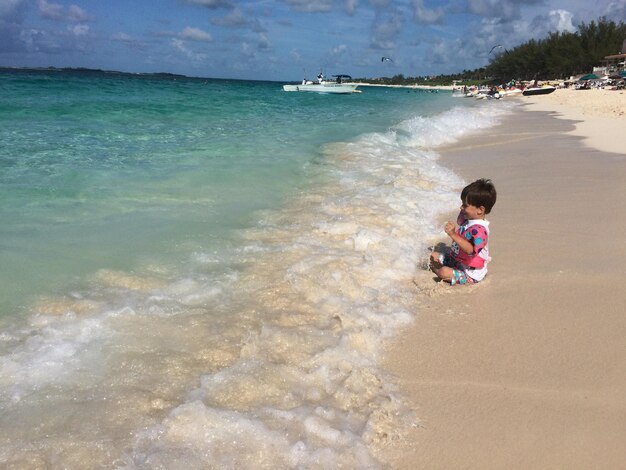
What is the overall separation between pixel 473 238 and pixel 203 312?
7.28ft

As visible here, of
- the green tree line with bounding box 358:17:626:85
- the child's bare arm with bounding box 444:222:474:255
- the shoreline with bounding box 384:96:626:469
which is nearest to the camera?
the shoreline with bounding box 384:96:626:469

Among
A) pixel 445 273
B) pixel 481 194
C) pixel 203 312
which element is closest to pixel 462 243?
pixel 445 273

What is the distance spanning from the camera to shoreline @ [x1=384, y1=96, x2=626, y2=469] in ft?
7.00

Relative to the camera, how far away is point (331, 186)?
7137mm

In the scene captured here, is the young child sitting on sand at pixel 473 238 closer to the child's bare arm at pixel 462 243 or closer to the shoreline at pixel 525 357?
the child's bare arm at pixel 462 243

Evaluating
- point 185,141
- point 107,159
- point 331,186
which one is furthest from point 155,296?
point 185,141

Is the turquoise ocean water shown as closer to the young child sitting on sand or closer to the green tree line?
the young child sitting on sand

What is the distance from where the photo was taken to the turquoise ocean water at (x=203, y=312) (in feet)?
7.14

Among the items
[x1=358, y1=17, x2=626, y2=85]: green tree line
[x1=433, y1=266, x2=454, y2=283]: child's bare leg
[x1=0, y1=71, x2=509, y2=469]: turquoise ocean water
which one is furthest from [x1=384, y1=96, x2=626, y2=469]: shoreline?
[x1=358, y1=17, x2=626, y2=85]: green tree line

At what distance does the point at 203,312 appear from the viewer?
10.8 ft

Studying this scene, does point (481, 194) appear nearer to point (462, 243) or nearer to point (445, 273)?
point (462, 243)

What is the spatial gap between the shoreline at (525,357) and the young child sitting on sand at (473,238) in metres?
0.10

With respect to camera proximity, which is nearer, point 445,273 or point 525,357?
point 525,357

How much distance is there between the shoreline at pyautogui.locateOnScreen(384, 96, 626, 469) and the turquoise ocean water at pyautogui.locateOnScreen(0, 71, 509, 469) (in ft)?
0.65
